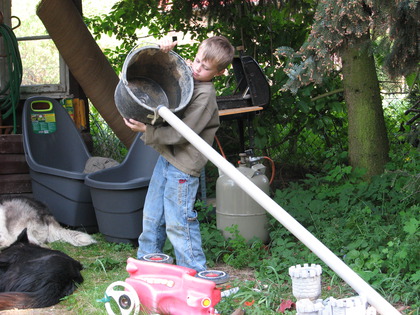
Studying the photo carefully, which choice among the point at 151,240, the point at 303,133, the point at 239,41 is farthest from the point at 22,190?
the point at 303,133

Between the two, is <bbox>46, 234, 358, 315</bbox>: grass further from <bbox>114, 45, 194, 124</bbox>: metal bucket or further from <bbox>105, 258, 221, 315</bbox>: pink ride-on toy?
<bbox>114, 45, 194, 124</bbox>: metal bucket

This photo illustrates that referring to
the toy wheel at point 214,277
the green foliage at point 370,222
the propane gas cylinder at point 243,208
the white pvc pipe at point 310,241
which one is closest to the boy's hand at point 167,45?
the white pvc pipe at point 310,241

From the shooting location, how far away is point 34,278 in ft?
11.5

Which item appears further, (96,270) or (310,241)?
(96,270)

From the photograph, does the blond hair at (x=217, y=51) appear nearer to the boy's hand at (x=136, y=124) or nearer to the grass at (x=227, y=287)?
the boy's hand at (x=136, y=124)

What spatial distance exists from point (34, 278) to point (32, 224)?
1389mm

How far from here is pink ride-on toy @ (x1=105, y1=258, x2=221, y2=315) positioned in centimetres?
280

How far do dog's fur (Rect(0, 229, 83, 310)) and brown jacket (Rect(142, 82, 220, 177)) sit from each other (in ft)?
3.19

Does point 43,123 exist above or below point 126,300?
above

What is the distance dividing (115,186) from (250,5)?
10.5 feet

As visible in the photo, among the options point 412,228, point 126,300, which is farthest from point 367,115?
point 126,300

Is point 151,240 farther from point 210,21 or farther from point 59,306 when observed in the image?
point 210,21

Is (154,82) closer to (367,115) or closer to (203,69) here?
(203,69)

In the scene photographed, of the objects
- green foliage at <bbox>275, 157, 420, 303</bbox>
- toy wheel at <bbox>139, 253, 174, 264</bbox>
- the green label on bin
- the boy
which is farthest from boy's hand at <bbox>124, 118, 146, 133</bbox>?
the green label on bin
